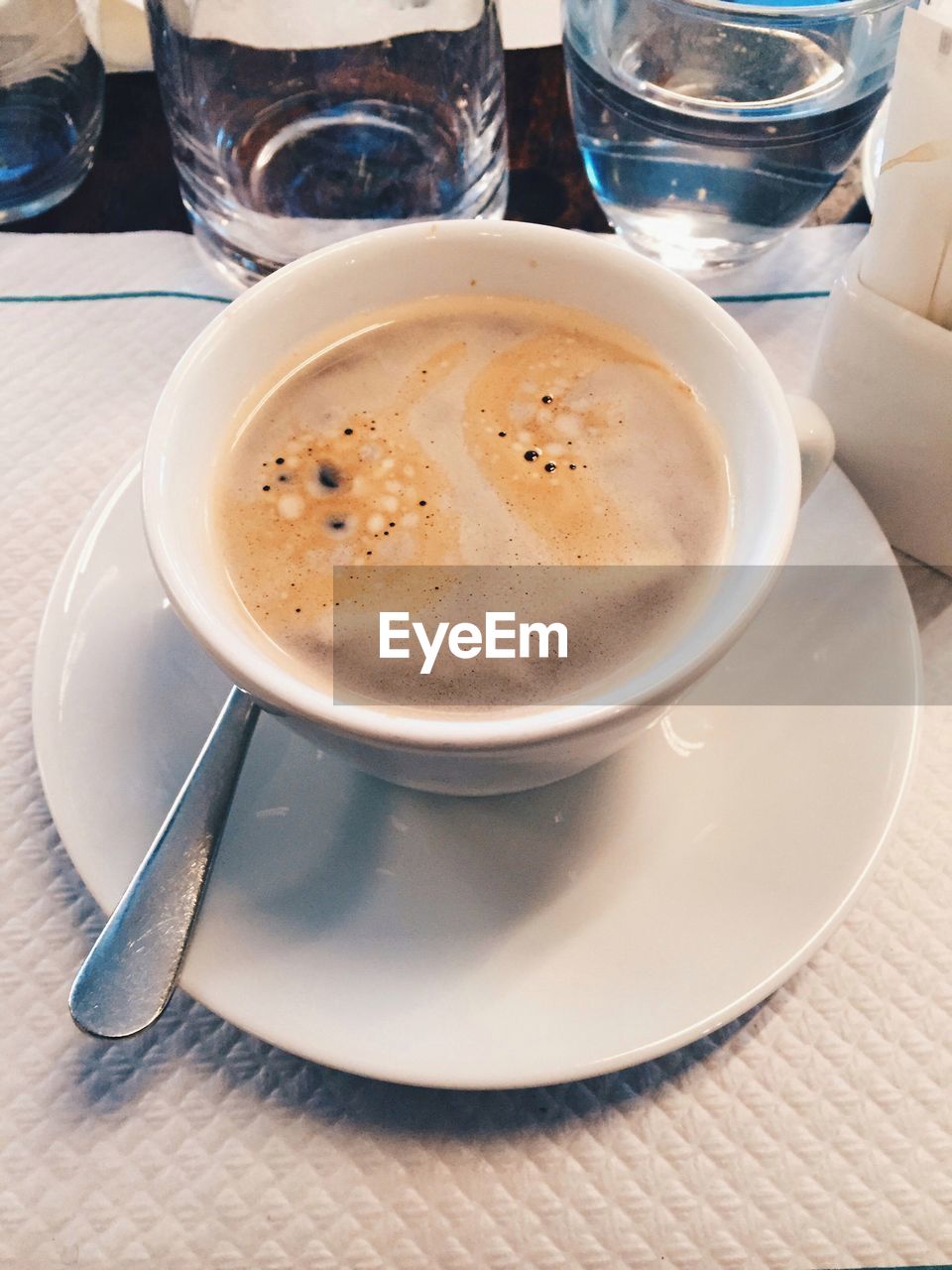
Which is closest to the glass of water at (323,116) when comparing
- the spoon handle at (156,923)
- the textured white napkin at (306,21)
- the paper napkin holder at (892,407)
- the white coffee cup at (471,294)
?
the textured white napkin at (306,21)

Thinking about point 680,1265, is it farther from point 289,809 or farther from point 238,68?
point 238,68

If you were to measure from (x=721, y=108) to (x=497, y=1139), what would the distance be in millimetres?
670

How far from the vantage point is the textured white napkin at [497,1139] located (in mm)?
500

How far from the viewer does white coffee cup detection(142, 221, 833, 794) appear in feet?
1.61

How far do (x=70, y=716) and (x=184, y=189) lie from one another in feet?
1.54

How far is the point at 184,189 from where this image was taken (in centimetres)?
90

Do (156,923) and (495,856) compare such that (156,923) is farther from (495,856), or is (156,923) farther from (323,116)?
(323,116)

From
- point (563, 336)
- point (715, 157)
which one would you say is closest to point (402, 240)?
point (563, 336)

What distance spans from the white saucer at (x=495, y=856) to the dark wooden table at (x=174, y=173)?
38cm

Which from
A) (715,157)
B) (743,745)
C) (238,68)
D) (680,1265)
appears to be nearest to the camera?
(680,1265)

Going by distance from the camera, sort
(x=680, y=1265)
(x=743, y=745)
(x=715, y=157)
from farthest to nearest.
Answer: (x=715, y=157) → (x=743, y=745) → (x=680, y=1265)

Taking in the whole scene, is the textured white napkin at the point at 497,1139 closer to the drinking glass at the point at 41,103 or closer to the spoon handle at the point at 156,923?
the spoon handle at the point at 156,923

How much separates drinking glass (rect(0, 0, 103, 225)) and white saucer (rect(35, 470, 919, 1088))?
392mm
